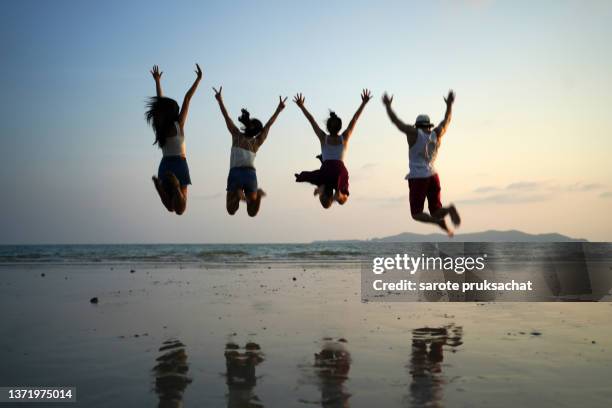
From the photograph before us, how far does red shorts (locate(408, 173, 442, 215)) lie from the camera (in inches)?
399

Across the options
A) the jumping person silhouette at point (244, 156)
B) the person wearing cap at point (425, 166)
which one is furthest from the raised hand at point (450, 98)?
the jumping person silhouette at point (244, 156)

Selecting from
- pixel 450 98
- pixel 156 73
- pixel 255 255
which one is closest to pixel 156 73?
pixel 156 73

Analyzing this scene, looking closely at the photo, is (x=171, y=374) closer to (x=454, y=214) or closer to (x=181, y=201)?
(x=181, y=201)

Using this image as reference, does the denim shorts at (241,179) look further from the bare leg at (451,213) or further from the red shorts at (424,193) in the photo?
the bare leg at (451,213)

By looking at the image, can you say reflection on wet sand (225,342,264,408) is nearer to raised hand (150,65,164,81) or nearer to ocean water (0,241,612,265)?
raised hand (150,65,164,81)

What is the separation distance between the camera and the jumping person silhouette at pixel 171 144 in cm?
1013

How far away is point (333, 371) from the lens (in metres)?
8.11

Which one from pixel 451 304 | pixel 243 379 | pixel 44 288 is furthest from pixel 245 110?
pixel 44 288

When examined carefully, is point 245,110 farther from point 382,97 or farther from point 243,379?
point 243,379

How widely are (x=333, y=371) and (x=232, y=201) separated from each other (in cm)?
448

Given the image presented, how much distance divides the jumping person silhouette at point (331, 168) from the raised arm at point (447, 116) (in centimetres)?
180

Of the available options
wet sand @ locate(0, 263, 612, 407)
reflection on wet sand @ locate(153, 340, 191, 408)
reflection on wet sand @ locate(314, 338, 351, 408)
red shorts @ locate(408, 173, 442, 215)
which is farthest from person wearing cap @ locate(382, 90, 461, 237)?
reflection on wet sand @ locate(153, 340, 191, 408)

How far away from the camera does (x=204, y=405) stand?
6.75 m

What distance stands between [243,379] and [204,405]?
1119mm
